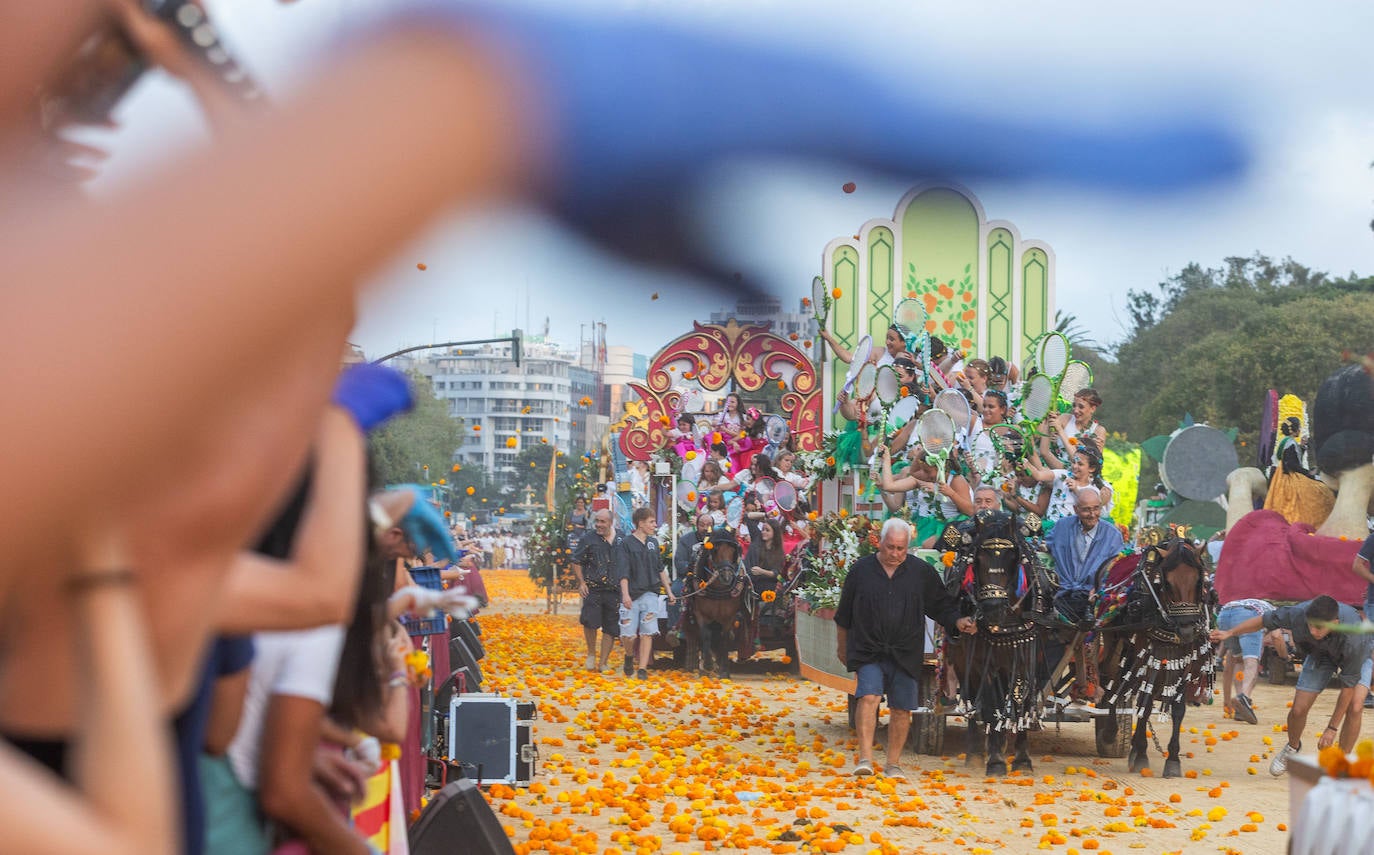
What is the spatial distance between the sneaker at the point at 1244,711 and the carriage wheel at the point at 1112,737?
3.02 m

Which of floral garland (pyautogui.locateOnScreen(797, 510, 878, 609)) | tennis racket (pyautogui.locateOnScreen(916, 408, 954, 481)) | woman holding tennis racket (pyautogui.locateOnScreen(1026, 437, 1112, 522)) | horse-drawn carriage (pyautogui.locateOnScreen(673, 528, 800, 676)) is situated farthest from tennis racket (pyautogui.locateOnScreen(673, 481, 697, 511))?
woman holding tennis racket (pyautogui.locateOnScreen(1026, 437, 1112, 522))

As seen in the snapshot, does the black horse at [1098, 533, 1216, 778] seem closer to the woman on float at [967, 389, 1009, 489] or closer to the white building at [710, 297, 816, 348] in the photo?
the woman on float at [967, 389, 1009, 489]

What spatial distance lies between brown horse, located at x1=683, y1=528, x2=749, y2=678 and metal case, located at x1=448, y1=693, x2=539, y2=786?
8936 mm

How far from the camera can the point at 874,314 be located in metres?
18.4

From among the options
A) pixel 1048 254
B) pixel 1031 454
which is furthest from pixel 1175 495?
pixel 1031 454

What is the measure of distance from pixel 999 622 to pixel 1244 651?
540 centimetres

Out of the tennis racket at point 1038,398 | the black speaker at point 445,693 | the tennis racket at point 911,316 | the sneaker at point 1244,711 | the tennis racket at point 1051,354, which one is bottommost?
the sneaker at point 1244,711

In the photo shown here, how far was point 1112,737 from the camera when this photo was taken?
1255cm

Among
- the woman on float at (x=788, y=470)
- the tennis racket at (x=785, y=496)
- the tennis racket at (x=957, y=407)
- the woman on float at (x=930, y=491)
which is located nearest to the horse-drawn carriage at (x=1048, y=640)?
the woman on float at (x=930, y=491)

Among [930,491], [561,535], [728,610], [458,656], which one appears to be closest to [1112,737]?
[930,491]

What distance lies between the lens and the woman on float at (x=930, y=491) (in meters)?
12.2

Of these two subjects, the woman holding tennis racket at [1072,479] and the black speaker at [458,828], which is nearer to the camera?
the black speaker at [458,828]

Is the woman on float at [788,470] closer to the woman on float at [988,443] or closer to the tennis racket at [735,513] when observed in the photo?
the tennis racket at [735,513]

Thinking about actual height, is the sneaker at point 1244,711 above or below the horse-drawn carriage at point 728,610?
below
